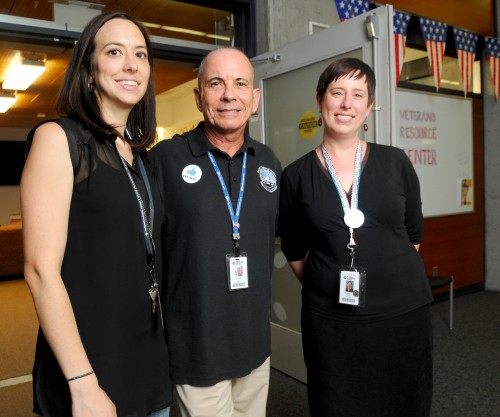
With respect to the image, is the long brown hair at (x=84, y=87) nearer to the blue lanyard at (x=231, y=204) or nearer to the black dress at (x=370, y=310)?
the blue lanyard at (x=231, y=204)

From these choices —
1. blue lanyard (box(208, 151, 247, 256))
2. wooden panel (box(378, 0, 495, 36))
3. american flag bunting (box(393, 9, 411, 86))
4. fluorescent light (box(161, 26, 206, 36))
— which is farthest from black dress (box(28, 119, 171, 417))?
wooden panel (box(378, 0, 495, 36))

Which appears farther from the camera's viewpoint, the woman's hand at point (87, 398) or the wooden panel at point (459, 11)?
the wooden panel at point (459, 11)

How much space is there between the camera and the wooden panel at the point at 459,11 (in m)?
4.66

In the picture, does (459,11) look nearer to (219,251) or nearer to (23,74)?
(219,251)

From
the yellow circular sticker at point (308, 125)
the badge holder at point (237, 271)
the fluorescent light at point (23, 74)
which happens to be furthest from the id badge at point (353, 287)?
the fluorescent light at point (23, 74)

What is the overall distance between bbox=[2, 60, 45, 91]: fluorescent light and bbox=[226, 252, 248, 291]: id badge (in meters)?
5.55

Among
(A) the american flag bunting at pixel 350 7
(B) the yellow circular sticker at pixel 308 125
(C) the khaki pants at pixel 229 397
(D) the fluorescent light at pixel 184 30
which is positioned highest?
(A) the american flag bunting at pixel 350 7

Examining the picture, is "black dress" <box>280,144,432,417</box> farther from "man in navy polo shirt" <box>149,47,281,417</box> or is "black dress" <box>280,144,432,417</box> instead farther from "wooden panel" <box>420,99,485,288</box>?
"wooden panel" <box>420,99,485,288</box>

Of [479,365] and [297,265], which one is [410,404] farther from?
[479,365]

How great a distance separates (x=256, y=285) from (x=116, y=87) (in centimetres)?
78

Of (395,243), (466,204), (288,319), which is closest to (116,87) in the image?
(395,243)

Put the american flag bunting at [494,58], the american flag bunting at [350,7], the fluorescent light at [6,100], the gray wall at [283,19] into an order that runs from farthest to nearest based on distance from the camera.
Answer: the fluorescent light at [6,100] < the american flag bunting at [494,58] < the american flag bunting at [350,7] < the gray wall at [283,19]

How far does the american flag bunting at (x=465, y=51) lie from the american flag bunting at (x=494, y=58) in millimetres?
228

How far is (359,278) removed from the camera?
1477 mm
